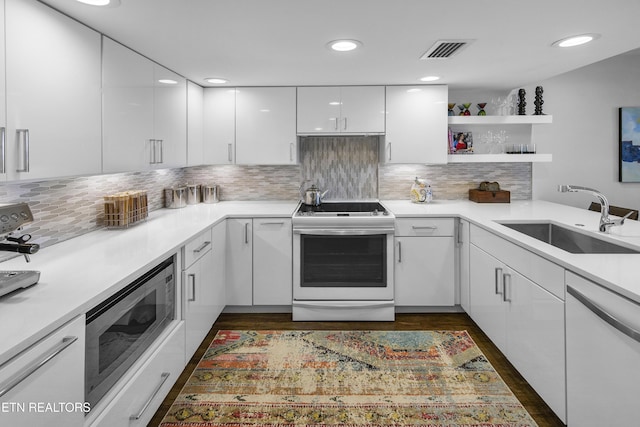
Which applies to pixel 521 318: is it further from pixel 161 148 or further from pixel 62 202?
pixel 62 202

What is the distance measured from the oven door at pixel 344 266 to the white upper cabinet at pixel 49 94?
1749 millimetres

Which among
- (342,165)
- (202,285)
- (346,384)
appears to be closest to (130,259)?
(202,285)

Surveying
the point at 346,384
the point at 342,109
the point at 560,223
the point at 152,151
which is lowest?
the point at 346,384

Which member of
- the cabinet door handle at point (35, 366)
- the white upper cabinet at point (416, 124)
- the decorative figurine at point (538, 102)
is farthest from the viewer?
the decorative figurine at point (538, 102)

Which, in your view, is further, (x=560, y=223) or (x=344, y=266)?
(x=344, y=266)

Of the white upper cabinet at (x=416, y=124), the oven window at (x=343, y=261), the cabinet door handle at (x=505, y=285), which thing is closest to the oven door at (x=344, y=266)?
the oven window at (x=343, y=261)

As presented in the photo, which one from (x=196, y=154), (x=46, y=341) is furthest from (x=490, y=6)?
(x=196, y=154)

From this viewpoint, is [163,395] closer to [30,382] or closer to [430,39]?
[30,382]

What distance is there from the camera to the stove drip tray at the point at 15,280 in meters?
1.38

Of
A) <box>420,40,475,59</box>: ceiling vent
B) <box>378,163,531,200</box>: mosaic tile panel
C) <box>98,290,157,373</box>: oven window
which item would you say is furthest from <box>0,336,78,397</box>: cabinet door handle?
<box>378,163,531,200</box>: mosaic tile panel

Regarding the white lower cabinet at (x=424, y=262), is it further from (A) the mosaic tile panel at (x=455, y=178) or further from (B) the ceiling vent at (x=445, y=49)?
(B) the ceiling vent at (x=445, y=49)

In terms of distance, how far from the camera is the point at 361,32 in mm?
2268

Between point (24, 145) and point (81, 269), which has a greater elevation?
point (24, 145)

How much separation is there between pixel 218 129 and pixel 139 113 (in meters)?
1.30
